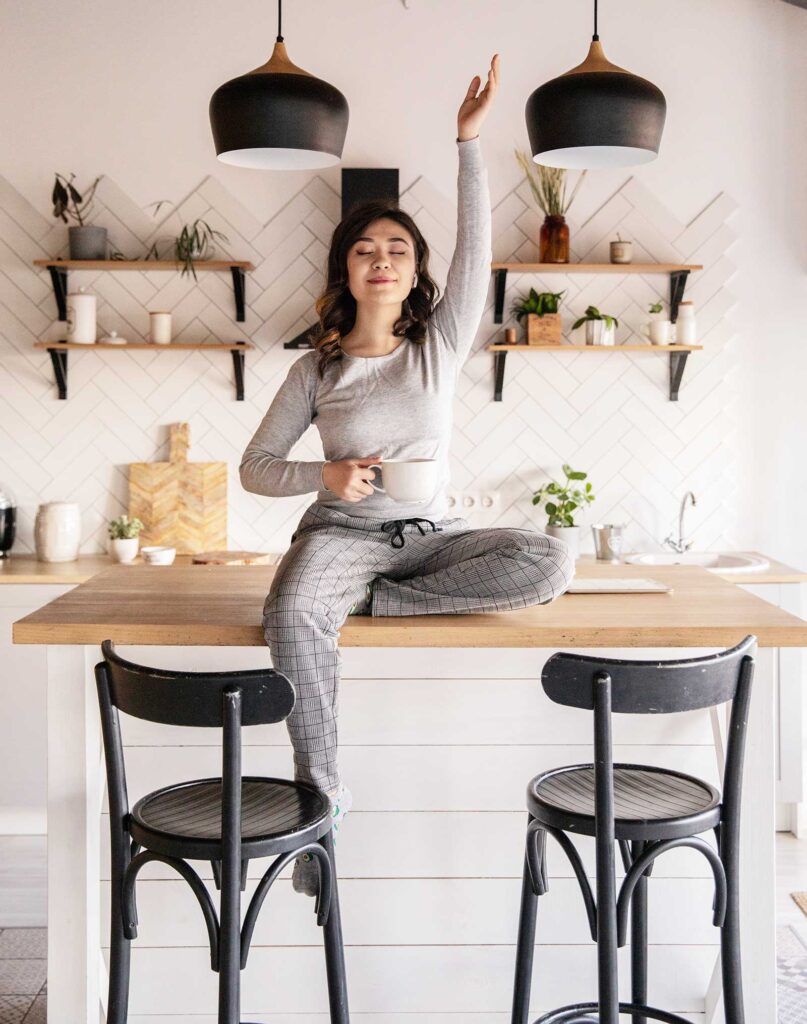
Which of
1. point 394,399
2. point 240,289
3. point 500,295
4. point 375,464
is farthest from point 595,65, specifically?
point 240,289

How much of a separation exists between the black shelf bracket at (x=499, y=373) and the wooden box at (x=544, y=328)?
0.13 m

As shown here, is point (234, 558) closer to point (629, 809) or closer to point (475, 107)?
point (475, 107)

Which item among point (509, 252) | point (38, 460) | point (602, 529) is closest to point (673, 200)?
point (509, 252)

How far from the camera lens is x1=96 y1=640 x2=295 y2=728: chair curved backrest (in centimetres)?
154

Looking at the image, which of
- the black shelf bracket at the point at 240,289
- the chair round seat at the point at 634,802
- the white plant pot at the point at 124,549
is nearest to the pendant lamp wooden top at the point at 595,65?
the chair round seat at the point at 634,802

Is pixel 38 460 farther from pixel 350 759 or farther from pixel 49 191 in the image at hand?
pixel 350 759

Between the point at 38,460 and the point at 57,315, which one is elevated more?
the point at 57,315

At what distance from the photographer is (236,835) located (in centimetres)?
154

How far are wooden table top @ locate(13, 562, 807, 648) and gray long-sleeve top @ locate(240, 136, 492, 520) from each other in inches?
10.0

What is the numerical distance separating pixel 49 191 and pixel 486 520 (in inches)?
77.3

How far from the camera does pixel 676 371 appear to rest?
12.8ft

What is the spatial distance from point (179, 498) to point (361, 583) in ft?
6.89

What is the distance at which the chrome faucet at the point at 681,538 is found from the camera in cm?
389

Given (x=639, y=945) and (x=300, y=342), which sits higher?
(x=300, y=342)
